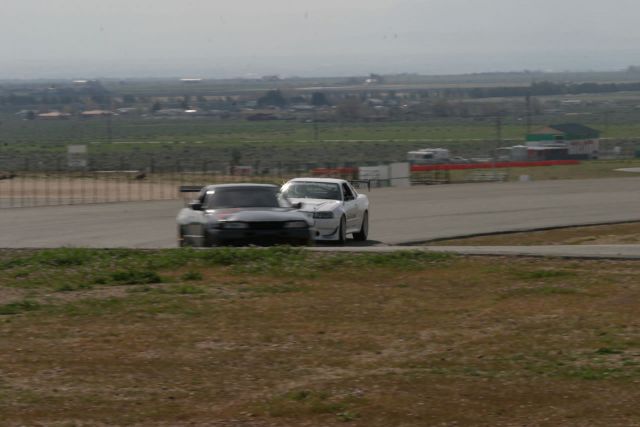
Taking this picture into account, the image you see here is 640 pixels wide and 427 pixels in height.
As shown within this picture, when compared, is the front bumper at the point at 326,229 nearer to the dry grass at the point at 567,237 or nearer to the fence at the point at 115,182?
the dry grass at the point at 567,237

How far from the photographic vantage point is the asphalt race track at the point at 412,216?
2738cm

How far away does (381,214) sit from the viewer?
1410 inches

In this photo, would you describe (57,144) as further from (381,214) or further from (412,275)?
(412,275)

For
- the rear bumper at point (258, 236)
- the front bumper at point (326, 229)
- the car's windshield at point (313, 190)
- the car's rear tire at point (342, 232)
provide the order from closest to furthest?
the rear bumper at point (258, 236) < the front bumper at point (326, 229) < the car's rear tire at point (342, 232) < the car's windshield at point (313, 190)

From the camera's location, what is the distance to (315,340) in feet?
36.1

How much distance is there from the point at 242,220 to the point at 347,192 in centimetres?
643

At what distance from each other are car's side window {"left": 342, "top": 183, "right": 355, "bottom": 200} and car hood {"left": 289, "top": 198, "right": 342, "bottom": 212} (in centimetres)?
67

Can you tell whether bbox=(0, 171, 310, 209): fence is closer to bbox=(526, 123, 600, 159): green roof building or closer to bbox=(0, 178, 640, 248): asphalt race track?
bbox=(0, 178, 640, 248): asphalt race track

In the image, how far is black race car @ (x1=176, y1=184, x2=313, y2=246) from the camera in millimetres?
19531

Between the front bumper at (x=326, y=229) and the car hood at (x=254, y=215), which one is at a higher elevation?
the car hood at (x=254, y=215)

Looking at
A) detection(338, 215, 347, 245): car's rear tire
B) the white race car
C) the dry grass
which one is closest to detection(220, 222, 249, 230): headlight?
the white race car

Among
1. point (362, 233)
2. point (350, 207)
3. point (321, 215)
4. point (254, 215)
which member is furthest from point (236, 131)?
point (254, 215)

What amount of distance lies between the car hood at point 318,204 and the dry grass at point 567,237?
8.89ft

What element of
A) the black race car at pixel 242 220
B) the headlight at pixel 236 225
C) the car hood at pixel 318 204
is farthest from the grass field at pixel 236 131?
the headlight at pixel 236 225
